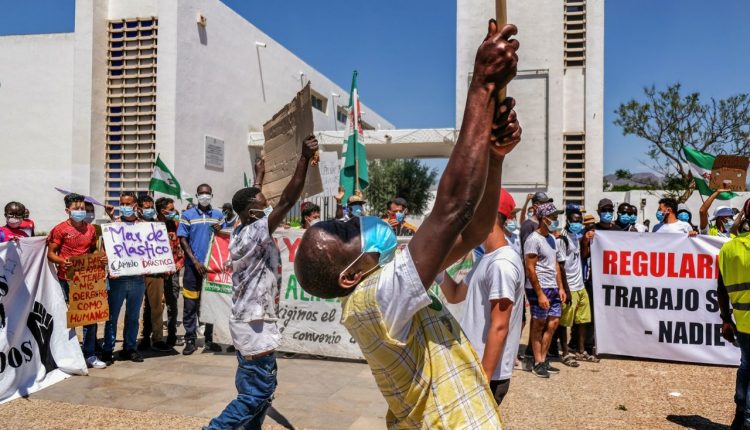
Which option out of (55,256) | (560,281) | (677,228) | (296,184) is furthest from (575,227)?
(55,256)

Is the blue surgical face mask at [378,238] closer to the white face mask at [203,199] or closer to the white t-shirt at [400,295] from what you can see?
Answer: the white t-shirt at [400,295]

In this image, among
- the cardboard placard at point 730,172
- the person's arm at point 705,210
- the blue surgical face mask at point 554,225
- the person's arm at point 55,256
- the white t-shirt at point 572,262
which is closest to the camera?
the person's arm at point 55,256

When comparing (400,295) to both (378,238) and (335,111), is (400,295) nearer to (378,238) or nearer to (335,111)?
(378,238)

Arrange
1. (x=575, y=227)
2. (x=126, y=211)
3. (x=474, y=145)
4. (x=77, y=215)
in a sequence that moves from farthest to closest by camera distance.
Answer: (x=575, y=227) → (x=126, y=211) → (x=77, y=215) → (x=474, y=145)

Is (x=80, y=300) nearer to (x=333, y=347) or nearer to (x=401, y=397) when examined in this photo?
(x=333, y=347)

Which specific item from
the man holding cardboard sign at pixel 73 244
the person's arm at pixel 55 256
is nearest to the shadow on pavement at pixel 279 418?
the man holding cardboard sign at pixel 73 244

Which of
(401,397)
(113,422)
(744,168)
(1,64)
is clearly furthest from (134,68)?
(401,397)

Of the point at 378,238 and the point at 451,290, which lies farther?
the point at 451,290

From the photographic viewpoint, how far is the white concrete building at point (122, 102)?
1634 cm

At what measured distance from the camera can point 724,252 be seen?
14.4 feet

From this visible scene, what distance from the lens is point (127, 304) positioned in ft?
23.0

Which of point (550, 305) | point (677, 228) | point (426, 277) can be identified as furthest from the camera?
point (677, 228)

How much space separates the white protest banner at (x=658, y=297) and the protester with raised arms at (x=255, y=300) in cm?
523

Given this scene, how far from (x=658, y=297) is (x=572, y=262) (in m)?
1.21
